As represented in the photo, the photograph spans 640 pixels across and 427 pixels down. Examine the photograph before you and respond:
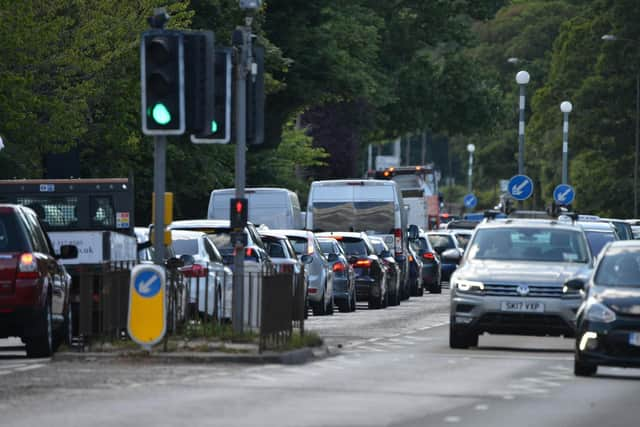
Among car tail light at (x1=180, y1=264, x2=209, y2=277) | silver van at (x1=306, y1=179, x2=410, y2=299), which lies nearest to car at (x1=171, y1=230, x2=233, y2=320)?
car tail light at (x1=180, y1=264, x2=209, y2=277)

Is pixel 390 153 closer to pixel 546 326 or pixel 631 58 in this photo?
pixel 631 58

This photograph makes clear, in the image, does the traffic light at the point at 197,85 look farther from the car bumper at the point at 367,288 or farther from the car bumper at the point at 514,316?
the car bumper at the point at 367,288

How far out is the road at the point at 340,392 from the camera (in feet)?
49.3

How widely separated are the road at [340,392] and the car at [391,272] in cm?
1776

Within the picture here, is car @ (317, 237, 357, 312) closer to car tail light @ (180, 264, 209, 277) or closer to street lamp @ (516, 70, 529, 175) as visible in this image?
car tail light @ (180, 264, 209, 277)

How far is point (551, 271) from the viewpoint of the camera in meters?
24.5

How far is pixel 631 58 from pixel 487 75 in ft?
40.3

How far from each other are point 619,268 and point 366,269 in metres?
20.6

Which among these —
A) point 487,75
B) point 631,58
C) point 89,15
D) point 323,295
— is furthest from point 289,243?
point 631,58

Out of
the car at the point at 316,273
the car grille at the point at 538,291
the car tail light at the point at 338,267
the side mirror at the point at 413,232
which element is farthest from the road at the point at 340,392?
the side mirror at the point at 413,232

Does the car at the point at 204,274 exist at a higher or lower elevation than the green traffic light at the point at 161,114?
lower

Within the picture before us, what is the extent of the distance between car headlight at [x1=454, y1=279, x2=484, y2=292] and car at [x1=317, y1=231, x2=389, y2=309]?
52.5 ft

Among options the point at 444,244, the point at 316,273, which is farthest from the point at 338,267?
the point at 444,244

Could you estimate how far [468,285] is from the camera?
2434 cm
